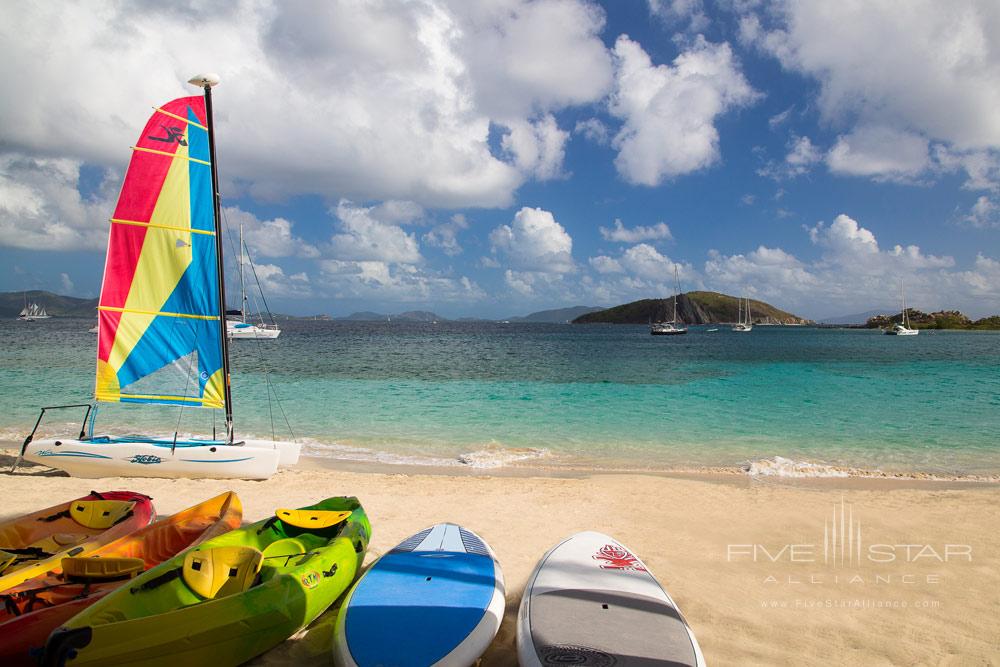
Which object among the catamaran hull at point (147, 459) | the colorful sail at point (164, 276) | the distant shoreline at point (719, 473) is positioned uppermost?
the colorful sail at point (164, 276)

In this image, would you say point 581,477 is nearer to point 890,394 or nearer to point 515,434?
point 515,434

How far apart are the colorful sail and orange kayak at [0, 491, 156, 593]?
12.8 feet

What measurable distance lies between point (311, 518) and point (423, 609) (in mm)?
2270

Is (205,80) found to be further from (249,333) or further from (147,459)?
(249,333)

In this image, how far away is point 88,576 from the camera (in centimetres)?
419

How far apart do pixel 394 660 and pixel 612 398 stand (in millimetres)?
18439

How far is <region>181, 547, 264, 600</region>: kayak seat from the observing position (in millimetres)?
4098

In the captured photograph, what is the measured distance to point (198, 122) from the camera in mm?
9539

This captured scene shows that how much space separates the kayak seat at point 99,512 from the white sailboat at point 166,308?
10.6 ft

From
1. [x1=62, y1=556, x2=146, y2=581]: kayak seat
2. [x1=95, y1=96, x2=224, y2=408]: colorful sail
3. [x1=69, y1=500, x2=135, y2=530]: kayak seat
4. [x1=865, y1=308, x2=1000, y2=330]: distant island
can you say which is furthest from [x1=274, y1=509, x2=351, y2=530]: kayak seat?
[x1=865, y1=308, x2=1000, y2=330]: distant island

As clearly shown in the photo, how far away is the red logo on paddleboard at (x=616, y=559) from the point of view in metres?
4.73

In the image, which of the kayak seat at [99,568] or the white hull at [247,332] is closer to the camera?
the kayak seat at [99,568]

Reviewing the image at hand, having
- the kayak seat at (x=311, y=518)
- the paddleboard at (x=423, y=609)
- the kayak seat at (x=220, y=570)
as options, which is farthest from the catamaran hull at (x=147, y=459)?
the paddleboard at (x=423, y=609)
